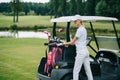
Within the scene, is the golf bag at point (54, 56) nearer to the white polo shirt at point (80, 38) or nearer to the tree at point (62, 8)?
the white polo shirt at point (80, 38)

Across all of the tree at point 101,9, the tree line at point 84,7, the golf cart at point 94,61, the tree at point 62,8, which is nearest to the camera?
the golf cart at point 94,61

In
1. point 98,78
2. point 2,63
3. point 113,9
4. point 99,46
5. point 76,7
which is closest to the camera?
point 98,78

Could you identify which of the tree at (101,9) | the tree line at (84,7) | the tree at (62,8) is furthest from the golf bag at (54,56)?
the tree at (62,8)

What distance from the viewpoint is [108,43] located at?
8859mm

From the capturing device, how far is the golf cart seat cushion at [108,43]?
8636mm

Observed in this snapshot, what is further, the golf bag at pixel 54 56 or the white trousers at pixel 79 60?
the golf bag at pixel 54 56

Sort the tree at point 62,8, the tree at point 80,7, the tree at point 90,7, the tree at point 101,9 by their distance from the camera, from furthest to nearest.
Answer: the tree at point 62,8 → the tree at point 80,7 → the tree at point 90,7 → the tree at point 101,9

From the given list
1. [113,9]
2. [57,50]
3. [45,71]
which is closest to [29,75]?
[45,71]

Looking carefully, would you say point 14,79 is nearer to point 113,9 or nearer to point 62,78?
point 62,78

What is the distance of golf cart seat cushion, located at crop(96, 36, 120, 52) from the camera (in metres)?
8.64

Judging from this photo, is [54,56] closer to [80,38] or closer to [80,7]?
[80,38]

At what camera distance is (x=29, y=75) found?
10695mm

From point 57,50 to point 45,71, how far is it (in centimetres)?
87

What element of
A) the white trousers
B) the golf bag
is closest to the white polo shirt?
the white trousers
